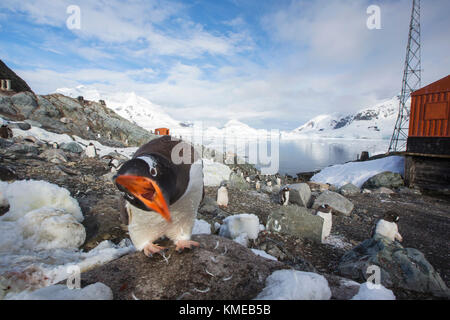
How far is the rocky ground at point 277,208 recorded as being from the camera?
4.73 m

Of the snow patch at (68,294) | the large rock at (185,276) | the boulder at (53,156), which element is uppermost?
the boulder at (53,156)

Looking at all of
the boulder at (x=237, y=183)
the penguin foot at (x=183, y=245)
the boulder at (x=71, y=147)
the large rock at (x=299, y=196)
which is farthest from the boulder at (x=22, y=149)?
the large rock at (x=299, y=196)

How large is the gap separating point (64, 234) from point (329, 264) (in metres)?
5.90

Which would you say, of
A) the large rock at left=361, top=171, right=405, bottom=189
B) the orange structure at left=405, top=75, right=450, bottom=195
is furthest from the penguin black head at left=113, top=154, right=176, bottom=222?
the large rock at left=361, top=171, right=405, bottom=189

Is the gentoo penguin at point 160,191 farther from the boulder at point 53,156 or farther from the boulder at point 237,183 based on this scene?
the boulder at point 53,156

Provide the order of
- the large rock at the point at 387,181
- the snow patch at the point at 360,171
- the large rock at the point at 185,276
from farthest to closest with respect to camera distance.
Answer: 1. the snow patch at the point at 360,171
2. the large rock at the point at 387,181
3. the large rock at the point at 185,276

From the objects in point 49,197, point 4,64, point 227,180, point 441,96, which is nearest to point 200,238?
point 49,197

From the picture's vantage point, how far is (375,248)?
466 cm

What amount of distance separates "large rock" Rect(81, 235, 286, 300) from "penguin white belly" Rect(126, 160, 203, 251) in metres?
0.24

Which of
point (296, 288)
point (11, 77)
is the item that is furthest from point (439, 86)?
point (11, 77)

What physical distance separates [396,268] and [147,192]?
5071mm

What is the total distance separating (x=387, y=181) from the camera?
58.0 ft

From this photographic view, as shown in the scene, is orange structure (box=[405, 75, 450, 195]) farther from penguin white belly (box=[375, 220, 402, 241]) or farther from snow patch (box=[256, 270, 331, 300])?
snow patch (box=[256, 270, 331, 300])
